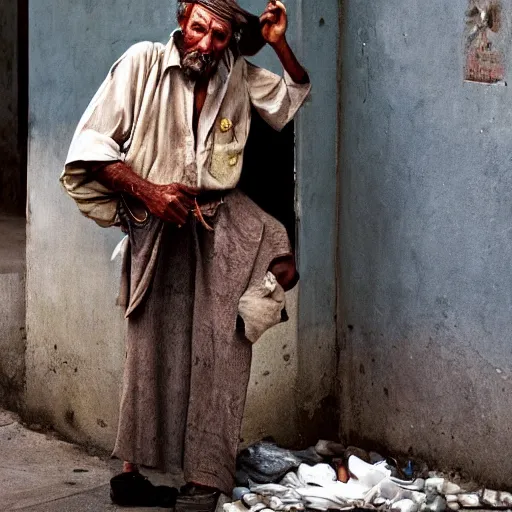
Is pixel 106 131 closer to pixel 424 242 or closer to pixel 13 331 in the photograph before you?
pixel 424 242

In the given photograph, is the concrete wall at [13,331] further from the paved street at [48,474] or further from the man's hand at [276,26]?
the man's hand at [276,26]

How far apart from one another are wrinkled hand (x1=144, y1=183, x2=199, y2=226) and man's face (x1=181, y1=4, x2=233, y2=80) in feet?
1.32

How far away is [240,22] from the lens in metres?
4.71

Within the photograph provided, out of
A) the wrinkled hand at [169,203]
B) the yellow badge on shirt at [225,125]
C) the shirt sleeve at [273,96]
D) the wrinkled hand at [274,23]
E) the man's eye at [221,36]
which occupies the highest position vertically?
the wrinkled hand at [274,23]

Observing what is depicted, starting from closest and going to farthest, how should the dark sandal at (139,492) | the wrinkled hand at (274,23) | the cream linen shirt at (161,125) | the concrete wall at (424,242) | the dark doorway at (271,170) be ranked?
the wrinkled hand at (274,23)
the cream linen shirt at (161,125)
the dark sandal at (139,492)
the concrete wall at (424,242)
the dark doorway at (271,170)

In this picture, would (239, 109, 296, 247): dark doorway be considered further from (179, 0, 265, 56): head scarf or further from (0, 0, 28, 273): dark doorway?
(0, 0, 28, 273): dark doorway

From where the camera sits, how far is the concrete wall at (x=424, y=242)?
5305 mm

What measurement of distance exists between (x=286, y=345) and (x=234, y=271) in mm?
990

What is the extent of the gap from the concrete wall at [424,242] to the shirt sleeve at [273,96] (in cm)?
79

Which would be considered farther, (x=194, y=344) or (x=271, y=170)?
(x=271, y=170)

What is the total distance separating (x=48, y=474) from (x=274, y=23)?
2238 millimetres

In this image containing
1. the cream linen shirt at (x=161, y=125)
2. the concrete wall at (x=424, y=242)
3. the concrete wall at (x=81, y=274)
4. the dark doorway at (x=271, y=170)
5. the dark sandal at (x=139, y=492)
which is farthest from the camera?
the concrete wall at (x=81, y=274)

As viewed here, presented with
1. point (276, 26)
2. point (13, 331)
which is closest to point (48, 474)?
point (13, 331)

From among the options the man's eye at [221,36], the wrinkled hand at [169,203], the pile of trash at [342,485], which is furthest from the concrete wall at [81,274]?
the wrinkled hand at [169,203]
